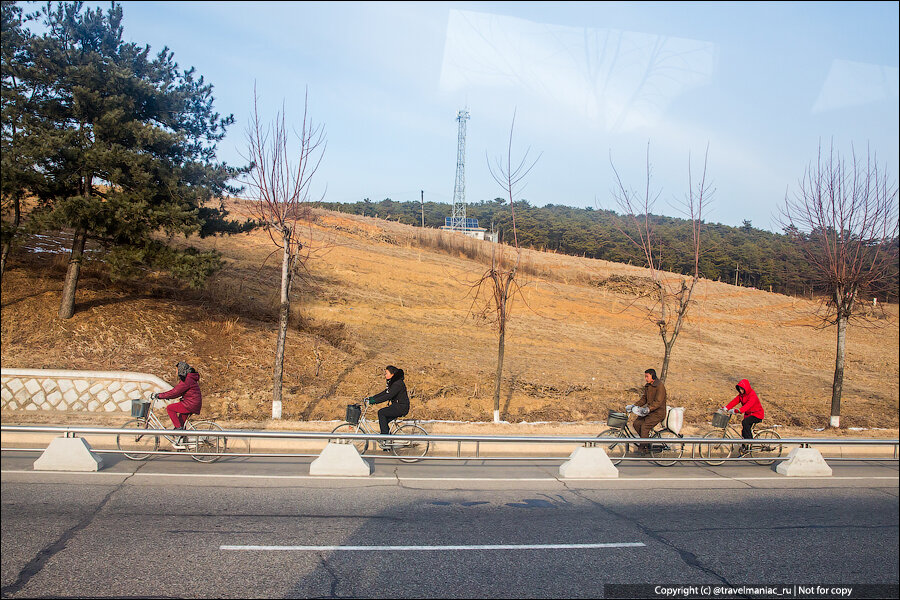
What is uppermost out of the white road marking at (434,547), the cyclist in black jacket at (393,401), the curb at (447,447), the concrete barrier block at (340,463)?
the cyclist in black jacket at (393,401)

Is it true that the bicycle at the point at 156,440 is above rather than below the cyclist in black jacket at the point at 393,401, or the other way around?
below

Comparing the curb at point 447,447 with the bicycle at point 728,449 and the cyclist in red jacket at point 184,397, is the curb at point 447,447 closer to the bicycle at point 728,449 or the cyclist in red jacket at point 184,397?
the bicycle at point 728,449

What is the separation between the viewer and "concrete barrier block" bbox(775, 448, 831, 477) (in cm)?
1077

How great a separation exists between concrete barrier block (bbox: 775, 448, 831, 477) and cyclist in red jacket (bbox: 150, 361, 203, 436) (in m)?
10.3

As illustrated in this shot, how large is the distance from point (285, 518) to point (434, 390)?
1274 cm

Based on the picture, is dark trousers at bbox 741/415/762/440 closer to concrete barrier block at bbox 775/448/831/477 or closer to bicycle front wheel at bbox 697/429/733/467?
bicycle front wheel at bbox 697/429/733/467

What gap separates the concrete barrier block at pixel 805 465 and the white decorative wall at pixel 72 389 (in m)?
12.1

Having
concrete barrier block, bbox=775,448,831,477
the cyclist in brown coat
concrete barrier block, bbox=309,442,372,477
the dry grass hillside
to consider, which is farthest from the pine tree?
concrete barrier block, bbox=775,448,831,477

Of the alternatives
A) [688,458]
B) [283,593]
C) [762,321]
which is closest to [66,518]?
[283,593]

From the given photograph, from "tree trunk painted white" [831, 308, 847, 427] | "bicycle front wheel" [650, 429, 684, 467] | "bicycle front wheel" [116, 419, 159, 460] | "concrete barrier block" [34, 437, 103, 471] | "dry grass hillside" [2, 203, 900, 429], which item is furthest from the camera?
"dry grass hillside" [2, 203, 900, 429]

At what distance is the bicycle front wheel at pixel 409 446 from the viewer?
11133 mm

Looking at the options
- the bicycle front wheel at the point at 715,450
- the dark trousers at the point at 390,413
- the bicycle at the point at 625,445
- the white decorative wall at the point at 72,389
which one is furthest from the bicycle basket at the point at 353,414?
the bicycle front wheel at the point at 715,450

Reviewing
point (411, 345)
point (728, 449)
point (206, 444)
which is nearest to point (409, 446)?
point (206, 444)

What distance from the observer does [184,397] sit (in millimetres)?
10836
